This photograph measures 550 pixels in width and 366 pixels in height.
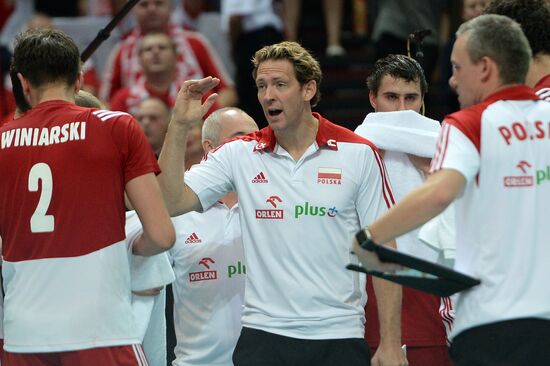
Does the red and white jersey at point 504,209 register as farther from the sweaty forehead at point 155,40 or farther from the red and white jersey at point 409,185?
the sweaty forehead at point 155,40

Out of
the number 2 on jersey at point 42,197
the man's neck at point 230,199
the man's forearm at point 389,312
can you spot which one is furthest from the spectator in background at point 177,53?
the number 2 on jersey at point 42,197

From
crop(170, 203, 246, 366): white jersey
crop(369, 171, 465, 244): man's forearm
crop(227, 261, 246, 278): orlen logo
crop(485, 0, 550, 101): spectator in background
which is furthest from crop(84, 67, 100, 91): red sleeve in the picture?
crop(369, 171, 465, 244): man's forearm

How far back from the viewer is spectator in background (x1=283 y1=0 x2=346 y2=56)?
10234mm

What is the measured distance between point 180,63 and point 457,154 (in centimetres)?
568

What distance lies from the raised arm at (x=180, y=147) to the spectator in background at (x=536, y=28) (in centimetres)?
143

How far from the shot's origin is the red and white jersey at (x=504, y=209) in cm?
419

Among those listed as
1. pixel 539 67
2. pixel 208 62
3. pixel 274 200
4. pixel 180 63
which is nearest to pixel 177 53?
pixel 180 63

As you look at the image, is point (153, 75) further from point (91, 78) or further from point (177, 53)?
point (91, 78)

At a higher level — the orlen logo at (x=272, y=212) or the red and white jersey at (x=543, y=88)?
the red and white jersey at (x=543, y=88)

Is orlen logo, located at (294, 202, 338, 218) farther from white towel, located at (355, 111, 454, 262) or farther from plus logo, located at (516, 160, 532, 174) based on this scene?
plus logo, located at (516, 160, 532, 174)

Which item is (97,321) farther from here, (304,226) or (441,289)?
(441,289)

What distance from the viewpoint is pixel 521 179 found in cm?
422

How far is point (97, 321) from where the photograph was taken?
4.60 m

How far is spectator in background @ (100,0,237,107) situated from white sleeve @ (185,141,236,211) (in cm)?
397
